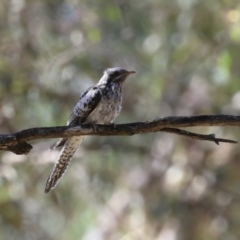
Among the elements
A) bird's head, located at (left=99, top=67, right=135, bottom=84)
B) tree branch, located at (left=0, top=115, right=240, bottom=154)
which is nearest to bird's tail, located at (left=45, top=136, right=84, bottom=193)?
bird's head, located at (left=99, top=67, right=135, bottom=84)

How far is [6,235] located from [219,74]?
3389 mm

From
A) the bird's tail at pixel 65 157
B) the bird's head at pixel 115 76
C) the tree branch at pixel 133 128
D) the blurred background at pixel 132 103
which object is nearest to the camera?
the tree branch at pixel 133 128

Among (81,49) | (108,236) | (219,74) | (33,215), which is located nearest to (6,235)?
(33,215)

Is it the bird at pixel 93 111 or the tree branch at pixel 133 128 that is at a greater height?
the bird at pixel 93 111

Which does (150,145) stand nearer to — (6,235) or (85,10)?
(85,10)

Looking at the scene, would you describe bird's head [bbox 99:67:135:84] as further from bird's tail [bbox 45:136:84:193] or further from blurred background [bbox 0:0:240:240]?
blurred background [bbox 0:0:240:240]

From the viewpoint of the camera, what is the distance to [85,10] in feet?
34.1

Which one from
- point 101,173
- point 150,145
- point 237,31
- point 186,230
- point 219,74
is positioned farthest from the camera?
point 150,145

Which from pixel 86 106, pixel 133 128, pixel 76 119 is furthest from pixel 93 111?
pixel 133 128

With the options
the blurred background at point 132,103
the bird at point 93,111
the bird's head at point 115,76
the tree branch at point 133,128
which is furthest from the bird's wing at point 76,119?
the blurred background at point 132,103

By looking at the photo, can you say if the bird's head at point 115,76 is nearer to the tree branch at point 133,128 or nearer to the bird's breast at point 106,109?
the bird's breast at point 106,109

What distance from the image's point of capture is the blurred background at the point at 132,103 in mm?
8898

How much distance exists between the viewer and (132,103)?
10734 mm

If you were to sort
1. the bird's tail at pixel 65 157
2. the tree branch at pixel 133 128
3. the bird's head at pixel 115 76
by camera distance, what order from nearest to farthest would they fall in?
1. the tree branch at pixel 133 128
2. the bird's tail at pixel 65 157
3. the bird's head at pixel 115 76
